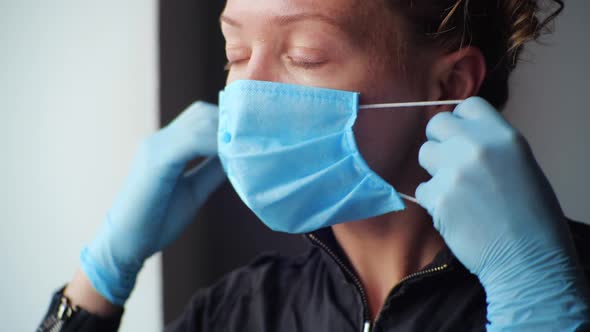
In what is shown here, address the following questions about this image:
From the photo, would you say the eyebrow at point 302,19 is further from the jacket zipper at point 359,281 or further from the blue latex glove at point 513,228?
the jacket zipper at point 359,281

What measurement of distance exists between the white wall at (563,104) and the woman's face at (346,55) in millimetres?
604

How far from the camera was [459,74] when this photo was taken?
107cm

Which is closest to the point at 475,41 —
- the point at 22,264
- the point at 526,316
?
the point at 526,316

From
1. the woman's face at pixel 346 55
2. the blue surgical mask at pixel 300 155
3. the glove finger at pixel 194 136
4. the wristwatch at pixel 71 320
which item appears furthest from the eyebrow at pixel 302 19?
the wristwatch at pixel 71 320

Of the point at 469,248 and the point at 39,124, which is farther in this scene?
the point at 39,124

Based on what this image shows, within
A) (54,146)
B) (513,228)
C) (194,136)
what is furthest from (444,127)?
(54,146)

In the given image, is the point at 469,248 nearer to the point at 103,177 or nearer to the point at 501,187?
the point at 501,187

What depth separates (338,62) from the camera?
961 mm

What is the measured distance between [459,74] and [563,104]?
1.80 ft

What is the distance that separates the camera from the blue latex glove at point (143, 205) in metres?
1.29

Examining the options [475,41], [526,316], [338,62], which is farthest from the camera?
[475,41]

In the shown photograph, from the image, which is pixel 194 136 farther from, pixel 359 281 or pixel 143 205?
pixel 359 281

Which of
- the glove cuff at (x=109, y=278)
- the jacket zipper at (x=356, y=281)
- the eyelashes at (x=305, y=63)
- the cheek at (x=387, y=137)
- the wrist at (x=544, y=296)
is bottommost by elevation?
the glove cuff at (x=109, y=278)

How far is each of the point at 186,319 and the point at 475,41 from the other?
0.96m
